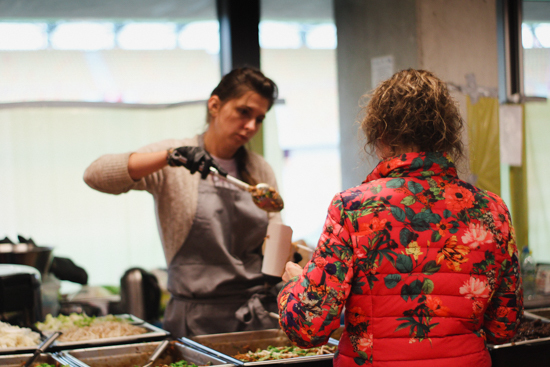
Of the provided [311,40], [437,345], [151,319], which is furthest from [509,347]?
[311,40]

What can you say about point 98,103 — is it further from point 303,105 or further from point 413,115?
point 303,105

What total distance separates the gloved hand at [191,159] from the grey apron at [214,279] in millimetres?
254

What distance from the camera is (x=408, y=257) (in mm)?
1132

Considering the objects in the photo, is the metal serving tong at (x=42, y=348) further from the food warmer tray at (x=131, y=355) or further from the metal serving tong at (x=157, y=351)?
Result: the metal serving tong at (x=157, y=351)

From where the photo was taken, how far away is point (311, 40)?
510 cm

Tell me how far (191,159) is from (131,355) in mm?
759

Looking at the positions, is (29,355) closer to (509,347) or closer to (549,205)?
(509,347)

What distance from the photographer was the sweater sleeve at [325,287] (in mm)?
1127

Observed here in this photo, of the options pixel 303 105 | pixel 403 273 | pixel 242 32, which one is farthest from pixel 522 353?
pixel 303 105

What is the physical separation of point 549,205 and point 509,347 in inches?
88.4

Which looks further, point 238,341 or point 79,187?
point 79,187

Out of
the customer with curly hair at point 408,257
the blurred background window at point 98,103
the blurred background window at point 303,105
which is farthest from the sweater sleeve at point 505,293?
the blurred background window at point 303,105

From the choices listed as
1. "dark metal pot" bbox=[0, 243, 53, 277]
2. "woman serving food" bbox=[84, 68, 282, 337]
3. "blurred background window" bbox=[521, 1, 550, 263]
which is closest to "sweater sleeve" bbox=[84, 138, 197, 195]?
"woman serving food" bbox=[84, 68, 282, 337]

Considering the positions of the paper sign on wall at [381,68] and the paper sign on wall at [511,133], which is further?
the paper sign on wall at [511,133]
